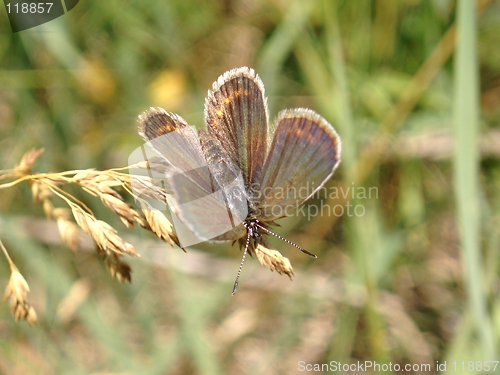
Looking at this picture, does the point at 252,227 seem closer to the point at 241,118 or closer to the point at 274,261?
the point at 274,261

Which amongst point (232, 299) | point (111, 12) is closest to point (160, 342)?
point (232, 299)

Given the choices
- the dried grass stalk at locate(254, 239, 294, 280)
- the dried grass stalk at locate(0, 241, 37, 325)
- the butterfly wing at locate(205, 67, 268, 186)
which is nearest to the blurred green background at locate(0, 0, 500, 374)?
the butterfly wing at locate(205, 67, 268, 186)

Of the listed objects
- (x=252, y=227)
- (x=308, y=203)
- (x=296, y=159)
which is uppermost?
(x=296, y=159)

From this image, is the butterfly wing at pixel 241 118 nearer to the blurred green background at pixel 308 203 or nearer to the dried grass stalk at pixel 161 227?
the dried grass stalk at pixel 161 227

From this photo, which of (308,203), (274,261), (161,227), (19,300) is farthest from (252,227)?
(308,203)

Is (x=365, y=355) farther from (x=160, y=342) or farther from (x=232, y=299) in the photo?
(x=160, y=342)

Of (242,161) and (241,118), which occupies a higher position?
(241,118)
